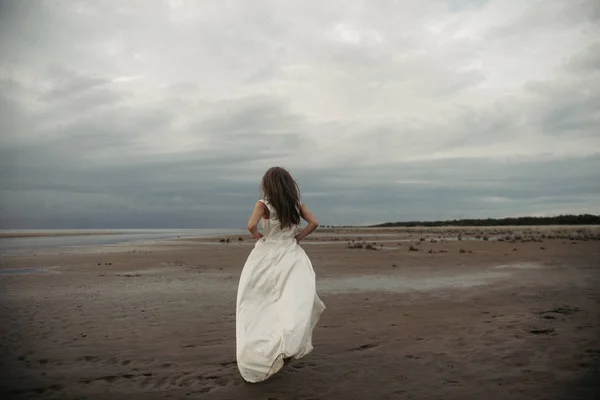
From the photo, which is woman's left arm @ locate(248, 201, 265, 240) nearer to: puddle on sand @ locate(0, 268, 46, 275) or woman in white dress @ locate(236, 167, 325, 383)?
woman in white dress @ locate(236, 167, 325, 383)

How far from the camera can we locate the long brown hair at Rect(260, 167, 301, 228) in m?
6.84

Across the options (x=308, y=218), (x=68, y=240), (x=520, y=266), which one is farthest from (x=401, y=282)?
(x=68, y=240)

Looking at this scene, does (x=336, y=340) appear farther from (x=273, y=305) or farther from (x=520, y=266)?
(x=520, y=266)

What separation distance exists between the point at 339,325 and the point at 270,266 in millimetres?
3401

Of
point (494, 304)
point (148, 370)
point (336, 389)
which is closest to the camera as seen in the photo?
point (336, 389)

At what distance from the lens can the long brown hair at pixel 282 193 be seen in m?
6.84

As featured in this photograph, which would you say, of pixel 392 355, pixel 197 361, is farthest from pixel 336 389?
pixel 197 361

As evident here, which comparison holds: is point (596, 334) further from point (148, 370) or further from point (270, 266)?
point (148, 370)

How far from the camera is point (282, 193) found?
6.83 m

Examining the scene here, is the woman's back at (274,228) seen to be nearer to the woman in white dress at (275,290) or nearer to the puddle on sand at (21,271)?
the woman in white dress at (275,290)

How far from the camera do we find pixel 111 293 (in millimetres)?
14172

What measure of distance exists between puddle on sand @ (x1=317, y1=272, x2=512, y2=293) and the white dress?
7.63 metres

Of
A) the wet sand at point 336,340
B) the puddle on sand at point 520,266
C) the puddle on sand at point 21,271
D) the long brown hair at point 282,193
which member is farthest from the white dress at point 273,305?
the puddle on sand at point 21,271

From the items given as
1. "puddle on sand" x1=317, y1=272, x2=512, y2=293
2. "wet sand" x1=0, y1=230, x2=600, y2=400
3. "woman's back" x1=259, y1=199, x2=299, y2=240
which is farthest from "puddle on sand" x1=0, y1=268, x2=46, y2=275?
"woman's back" x1=259, y1=199, x2=299, y2=240
